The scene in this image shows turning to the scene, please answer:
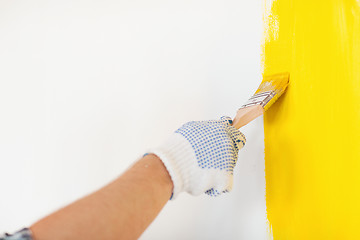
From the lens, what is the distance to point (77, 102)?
1.23m

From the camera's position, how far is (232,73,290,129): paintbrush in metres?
0.88

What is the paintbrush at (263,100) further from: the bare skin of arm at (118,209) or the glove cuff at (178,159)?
the bare skin of arm at (118,209)

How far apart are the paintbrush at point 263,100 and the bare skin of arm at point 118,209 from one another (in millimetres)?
336

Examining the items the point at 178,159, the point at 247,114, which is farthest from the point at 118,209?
the point at 247,114

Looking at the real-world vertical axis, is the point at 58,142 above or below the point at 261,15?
below

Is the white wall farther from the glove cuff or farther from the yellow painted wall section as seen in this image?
the glove cuff

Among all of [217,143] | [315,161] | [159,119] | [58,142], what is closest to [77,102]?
[58,142]

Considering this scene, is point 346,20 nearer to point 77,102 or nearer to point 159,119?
point 159,119

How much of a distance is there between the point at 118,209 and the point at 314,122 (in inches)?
21.4

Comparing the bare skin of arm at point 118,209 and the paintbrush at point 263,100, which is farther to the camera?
the paintbrush at point 263,100

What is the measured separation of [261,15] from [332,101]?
1.28ft

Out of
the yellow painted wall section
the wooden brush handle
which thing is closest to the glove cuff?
the wooden brush handle

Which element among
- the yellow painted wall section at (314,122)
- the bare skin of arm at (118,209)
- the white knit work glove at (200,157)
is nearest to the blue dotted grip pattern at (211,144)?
the white knit work glove at (200,157)

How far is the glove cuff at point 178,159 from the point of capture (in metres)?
0.67
